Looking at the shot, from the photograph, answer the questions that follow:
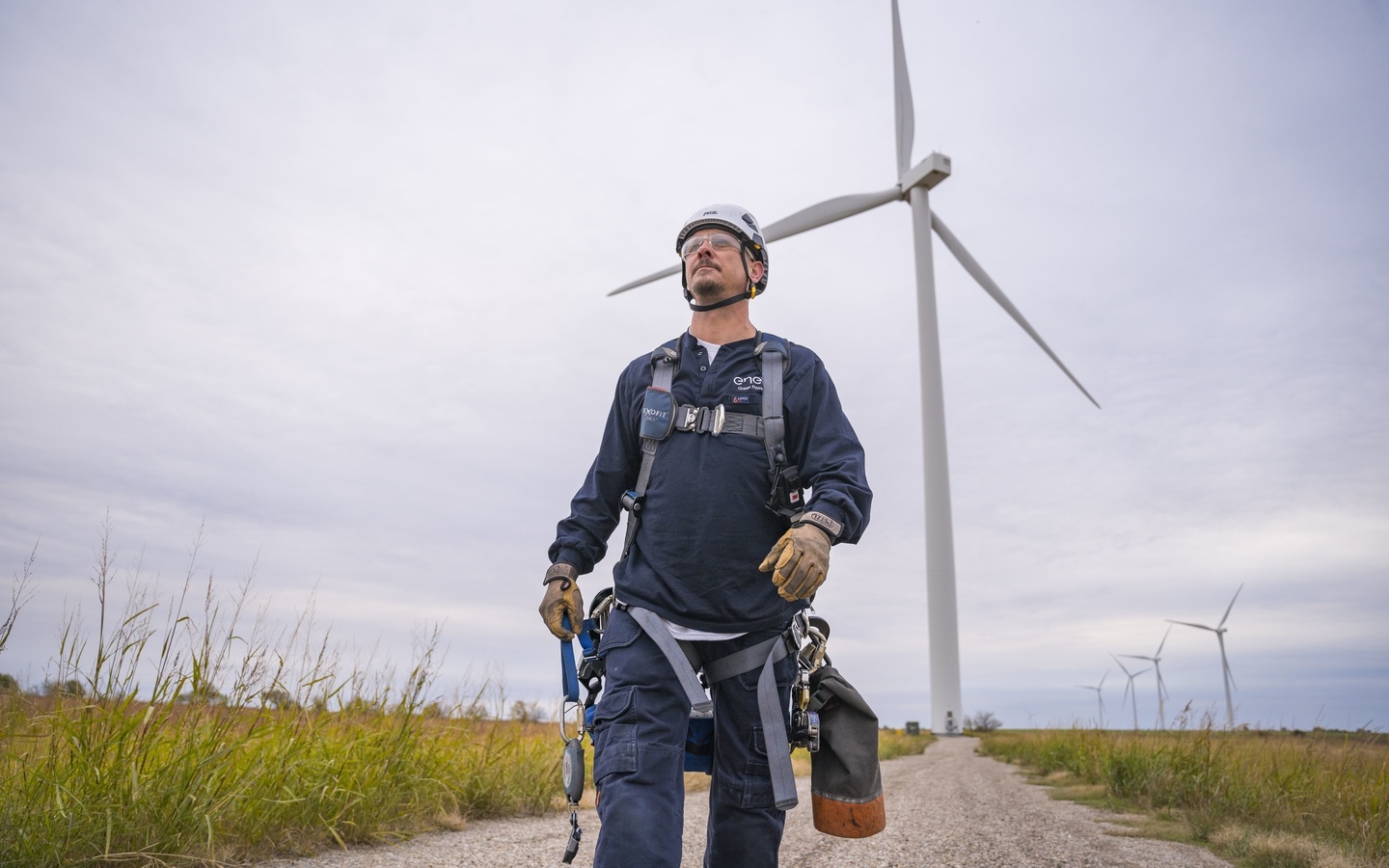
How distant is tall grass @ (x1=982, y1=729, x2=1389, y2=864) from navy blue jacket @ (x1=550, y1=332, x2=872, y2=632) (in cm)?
560

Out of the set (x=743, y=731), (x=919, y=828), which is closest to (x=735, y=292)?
(x=743, y=731)

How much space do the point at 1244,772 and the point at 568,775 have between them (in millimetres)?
9159

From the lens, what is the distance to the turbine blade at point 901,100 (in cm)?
2969

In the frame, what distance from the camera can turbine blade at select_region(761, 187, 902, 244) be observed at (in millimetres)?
27906

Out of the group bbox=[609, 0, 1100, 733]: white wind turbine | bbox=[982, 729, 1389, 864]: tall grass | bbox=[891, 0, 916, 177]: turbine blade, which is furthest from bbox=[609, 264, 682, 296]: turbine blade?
bbox=[982, 729, 1389, 864]: tall grass

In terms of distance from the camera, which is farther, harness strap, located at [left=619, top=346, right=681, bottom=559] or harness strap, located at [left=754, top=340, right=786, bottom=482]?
harness strap, located at [left=619, top=346, right=681, bottom=559]

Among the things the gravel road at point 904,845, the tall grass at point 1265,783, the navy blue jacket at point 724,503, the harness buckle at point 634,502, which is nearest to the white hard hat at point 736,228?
the navy blue jacket at point 724,503

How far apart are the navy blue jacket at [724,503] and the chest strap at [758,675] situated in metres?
0.08

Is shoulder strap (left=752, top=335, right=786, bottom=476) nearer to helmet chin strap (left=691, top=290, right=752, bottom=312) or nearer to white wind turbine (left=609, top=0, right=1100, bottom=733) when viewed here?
helmet chin strap (left=691, top=290, right=752, bottom=312)

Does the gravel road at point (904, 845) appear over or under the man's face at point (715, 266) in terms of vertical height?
under

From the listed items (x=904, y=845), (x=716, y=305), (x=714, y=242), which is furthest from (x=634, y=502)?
(x=904, y=845)

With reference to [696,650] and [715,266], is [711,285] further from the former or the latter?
[696,650]

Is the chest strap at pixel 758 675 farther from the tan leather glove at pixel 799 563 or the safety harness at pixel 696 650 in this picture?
the tan leather glove at pixel 799 563

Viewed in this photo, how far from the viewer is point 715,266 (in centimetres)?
406
